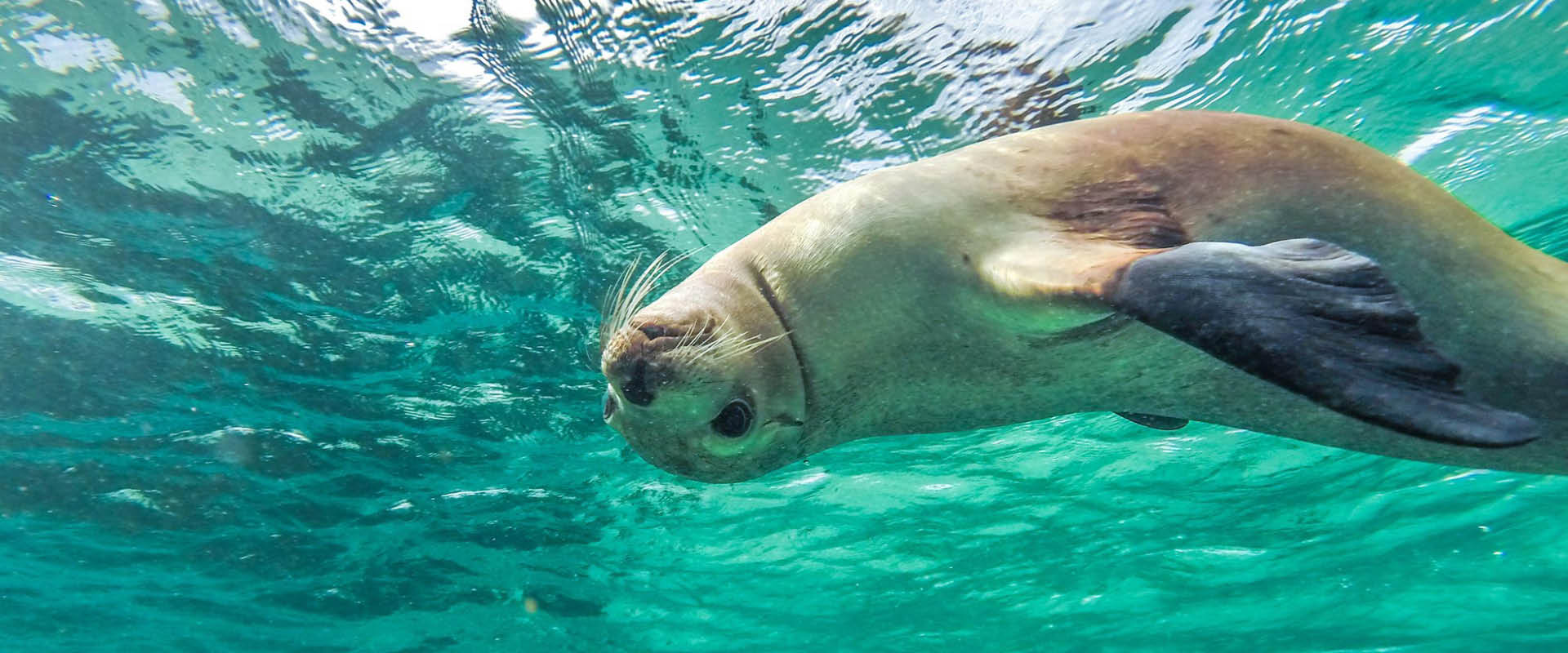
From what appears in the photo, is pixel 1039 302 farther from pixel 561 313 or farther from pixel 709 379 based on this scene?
pixel 561 313

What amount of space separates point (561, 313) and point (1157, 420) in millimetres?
6592

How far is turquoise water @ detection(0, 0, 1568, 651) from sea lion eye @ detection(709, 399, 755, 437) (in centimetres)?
360

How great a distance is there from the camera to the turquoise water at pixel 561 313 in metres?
5.20

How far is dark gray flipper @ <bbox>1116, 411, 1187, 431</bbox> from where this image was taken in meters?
2.71

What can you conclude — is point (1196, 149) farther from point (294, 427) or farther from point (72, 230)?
point (294, 427)

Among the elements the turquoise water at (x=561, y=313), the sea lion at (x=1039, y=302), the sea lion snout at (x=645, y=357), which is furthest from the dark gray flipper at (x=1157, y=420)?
the turquoise water at (x=561, y=313)

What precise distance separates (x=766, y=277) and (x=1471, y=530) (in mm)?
17566

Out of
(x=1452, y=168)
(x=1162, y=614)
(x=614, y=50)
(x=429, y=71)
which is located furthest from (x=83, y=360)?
(x=1162, y=614)

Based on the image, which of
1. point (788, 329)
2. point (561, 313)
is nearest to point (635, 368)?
point (788, 329)

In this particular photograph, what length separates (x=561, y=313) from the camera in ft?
27.5

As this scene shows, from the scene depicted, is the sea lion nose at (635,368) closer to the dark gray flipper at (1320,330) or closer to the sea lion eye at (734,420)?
the sea lion eye at (734,420)

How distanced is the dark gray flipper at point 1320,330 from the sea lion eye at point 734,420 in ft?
3.22

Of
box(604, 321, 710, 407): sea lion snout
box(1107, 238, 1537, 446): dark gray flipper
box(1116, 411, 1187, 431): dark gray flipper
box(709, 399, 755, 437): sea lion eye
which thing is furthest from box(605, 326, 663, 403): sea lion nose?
box(1116, 411, 1187, 431): dark gray flipper

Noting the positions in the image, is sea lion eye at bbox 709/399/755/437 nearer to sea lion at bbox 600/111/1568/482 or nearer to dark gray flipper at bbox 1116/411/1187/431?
sea lion at bbox 600/111/1568/482
